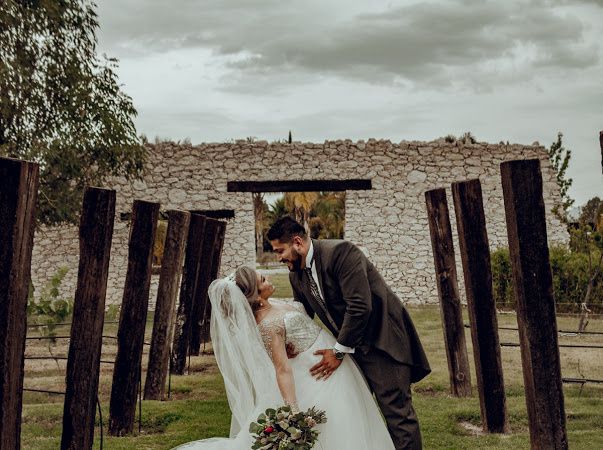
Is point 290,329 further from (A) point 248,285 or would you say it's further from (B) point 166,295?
(B) point 166,295

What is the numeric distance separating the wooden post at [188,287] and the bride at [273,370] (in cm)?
491

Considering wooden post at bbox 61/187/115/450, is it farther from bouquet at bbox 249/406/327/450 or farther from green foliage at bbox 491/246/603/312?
green foliage at bbox 491/246/603/312

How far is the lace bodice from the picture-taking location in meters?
4.45

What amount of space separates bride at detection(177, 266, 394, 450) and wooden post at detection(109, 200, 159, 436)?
194 centimetres

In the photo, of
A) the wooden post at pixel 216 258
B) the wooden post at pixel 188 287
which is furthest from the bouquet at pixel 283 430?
the wooden post at pixel 216 258

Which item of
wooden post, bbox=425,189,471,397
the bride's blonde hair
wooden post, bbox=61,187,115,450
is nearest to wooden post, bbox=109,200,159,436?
wooden post, bbox=61,187,115,450

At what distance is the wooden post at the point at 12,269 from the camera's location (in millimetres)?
3559

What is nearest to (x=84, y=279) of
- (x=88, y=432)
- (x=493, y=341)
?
(x=88, y=432)

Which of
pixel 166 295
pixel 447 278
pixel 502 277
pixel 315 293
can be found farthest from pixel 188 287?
pixel 502 277

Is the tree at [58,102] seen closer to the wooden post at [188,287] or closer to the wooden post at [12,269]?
the wooden post at [188,287]

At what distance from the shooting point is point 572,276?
16.0 meters

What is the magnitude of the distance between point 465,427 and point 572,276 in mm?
10528

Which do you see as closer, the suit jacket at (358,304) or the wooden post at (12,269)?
the wooden post at (12,269)

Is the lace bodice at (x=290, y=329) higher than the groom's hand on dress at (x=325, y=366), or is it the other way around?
the lace bodice at (x=290, y=329)
